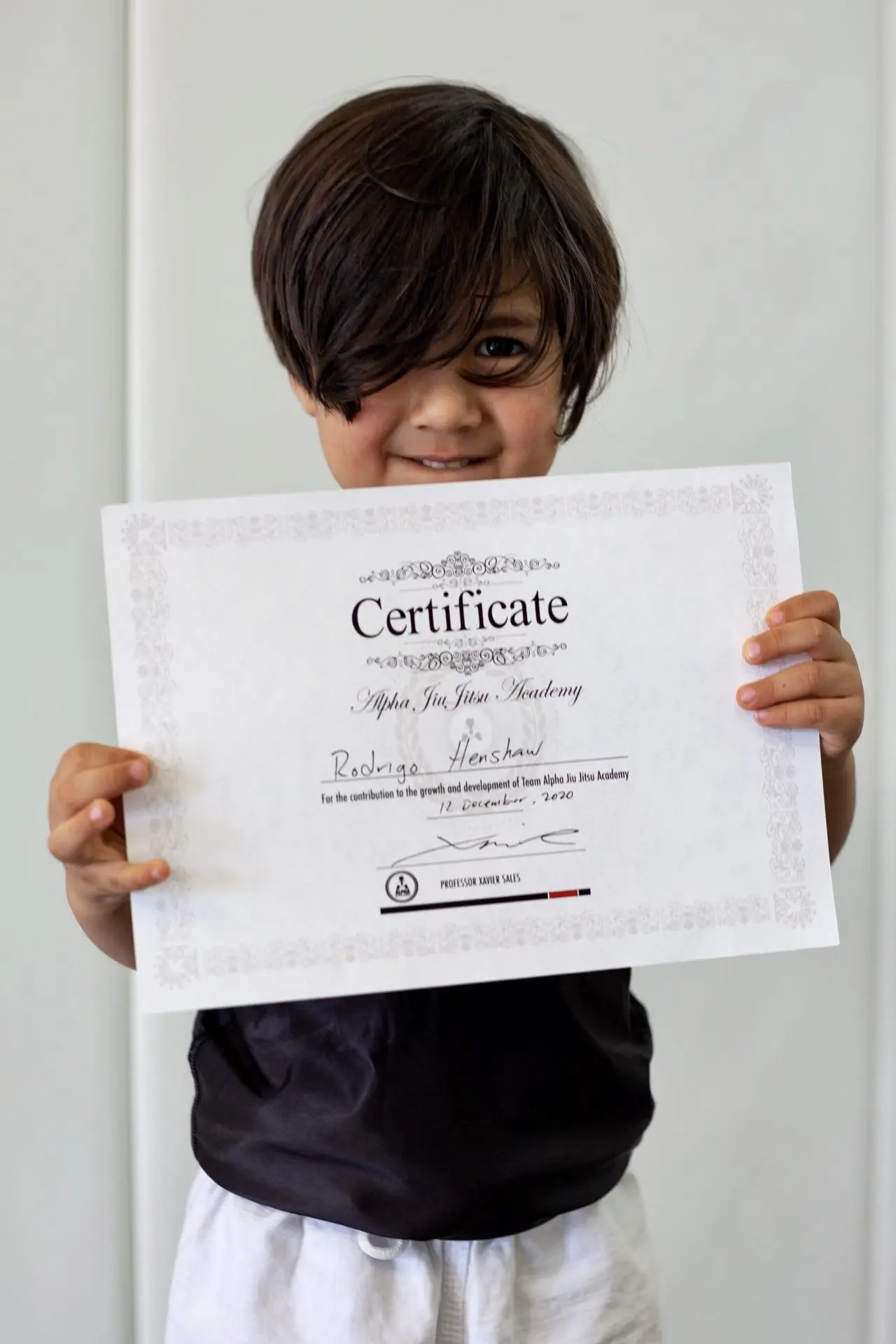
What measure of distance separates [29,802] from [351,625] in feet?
1.63

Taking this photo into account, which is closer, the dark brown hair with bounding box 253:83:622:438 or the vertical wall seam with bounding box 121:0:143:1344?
the dark brown hair with bounding box 253:83:622:438

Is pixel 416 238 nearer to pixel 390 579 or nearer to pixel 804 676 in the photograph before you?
pixel 390 579

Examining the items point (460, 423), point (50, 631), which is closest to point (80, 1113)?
point (50, 631)

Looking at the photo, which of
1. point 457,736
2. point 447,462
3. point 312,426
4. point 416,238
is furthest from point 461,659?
point 312,426

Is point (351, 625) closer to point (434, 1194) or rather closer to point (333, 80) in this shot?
point (434, 1194)

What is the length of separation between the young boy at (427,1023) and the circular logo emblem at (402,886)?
0.09 meters

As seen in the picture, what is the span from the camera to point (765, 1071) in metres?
1.03

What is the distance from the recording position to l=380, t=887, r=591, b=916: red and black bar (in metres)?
0.57

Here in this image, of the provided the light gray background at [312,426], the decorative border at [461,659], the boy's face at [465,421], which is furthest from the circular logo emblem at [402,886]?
the light gray background at [312,426]

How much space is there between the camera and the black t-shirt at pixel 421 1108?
60 centimetres

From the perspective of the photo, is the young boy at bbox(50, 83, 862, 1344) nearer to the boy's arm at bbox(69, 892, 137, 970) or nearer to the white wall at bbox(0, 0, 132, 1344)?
the boy's arm at bbox(69, 892, 137, 970)
